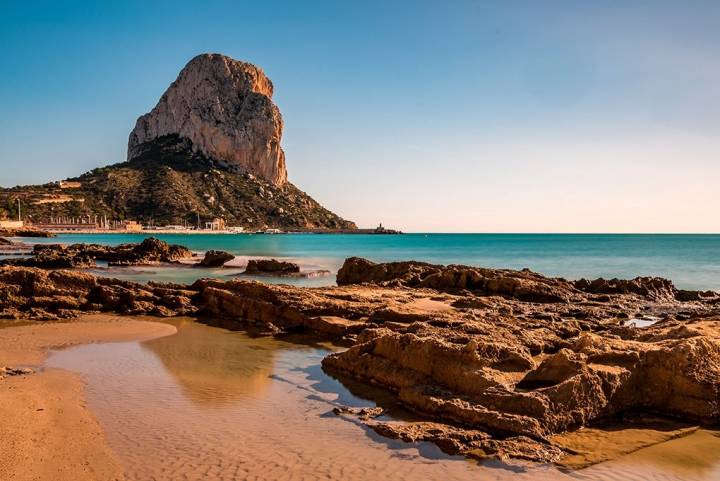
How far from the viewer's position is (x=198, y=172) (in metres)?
141

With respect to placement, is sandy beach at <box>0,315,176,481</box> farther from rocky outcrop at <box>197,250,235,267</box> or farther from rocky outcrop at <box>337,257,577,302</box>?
rocky outcrop at <box>197,250,235,267</box>

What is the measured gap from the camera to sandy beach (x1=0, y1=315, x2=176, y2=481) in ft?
21.3

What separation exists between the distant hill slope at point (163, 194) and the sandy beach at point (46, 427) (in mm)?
125982

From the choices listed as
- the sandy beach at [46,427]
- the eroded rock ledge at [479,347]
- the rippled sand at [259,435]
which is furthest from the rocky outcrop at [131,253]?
the rippled sand at [259,435]

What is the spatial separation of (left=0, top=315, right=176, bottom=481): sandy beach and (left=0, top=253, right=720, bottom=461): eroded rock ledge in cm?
377

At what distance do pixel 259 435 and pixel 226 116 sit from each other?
491 ft

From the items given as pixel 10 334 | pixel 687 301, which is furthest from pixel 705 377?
pixel 687 301

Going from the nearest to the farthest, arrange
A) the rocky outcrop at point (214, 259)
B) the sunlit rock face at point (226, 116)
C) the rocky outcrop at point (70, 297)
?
1. the rocky outcrop at point (70, 297)
2. the rocky outcrop at point (214, 259)
3. the sunlit rock face at point (226, 116)

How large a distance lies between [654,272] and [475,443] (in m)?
46.8

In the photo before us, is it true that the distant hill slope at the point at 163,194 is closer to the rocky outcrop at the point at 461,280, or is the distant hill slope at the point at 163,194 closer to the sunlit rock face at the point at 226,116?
the sunlit rock face at the point at 226,116

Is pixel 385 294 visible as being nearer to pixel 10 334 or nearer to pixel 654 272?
pixel 10 334

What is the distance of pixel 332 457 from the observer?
707cm

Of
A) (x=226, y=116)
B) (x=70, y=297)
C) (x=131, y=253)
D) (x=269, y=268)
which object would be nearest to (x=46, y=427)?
(x=70, y=297)

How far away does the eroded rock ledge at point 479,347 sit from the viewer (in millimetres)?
7809
